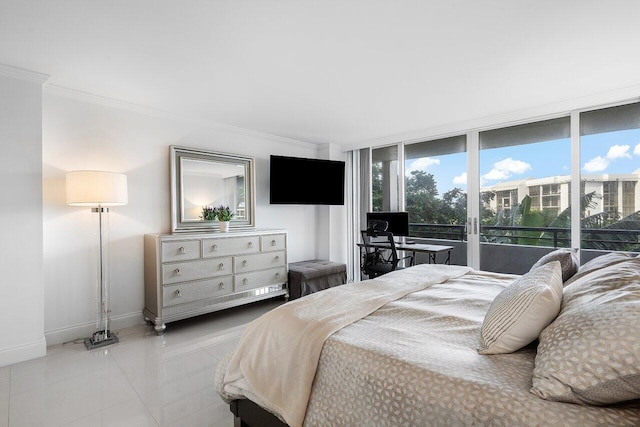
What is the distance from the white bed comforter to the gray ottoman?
2.27 m

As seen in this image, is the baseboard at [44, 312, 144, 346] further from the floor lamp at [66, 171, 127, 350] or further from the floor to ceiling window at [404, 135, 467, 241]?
the floor to ceiling window at [404, 135, 467, 241]

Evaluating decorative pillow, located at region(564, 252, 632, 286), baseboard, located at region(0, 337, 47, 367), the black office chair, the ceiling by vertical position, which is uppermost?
the ceiling

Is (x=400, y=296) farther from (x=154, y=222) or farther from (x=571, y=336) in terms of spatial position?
(x=154, y=222)

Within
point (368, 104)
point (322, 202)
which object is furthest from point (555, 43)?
point (322, 202)

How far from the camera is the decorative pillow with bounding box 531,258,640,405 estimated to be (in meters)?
0.82

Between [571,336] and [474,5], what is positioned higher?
[474,5]

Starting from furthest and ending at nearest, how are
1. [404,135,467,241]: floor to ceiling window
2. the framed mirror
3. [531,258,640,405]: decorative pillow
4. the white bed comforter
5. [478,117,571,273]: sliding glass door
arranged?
[404,135,467,241]: floor to ceiling window, the framed mirror, [478,117,571,273]: sliding glass door, the white bed comforter, [531,258,640,405]: decorative pillow

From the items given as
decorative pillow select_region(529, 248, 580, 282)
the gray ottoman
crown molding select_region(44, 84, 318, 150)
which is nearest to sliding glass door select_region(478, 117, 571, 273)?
decorative pillow select_region(529, 248, 580, 282)

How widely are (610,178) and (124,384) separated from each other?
4779 millimetres

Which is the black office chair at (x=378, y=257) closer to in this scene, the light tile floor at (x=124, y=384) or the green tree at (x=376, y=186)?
the green tree at (x=376, y=186)

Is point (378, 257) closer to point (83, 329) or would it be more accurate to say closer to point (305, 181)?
point (305, 181)

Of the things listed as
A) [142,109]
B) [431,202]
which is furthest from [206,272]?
[431,202]

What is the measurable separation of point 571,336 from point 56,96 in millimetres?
4056

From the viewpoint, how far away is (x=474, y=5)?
5.86 ft
